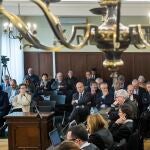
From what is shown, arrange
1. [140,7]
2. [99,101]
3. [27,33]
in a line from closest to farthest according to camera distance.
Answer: [27,33], [99,101], [140,7]

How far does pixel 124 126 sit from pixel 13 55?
7554 mm

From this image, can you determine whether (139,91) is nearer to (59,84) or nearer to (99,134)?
(59,84)

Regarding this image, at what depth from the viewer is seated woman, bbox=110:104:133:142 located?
532 centimetres

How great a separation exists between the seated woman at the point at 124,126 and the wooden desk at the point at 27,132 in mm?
2048

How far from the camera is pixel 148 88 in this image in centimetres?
863

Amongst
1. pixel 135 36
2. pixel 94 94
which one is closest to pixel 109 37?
pixel 135 36

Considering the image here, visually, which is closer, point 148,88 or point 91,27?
point 91,27

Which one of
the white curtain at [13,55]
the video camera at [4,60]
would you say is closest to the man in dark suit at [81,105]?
the video camera at [4,60]

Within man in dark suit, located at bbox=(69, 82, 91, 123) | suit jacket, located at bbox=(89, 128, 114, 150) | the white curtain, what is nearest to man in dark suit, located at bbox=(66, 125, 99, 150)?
suit jacket, located at bbox=(89, 128, 114, 150)

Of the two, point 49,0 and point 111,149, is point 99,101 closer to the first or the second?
point 111,149

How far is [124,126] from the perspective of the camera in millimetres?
5402

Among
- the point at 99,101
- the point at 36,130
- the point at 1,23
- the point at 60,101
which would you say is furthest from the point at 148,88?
the point at 1,23

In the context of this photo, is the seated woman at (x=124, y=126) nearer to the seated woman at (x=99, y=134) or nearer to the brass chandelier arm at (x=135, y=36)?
the seated woman at (x=99, y=134)

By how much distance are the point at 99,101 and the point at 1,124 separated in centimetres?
227
